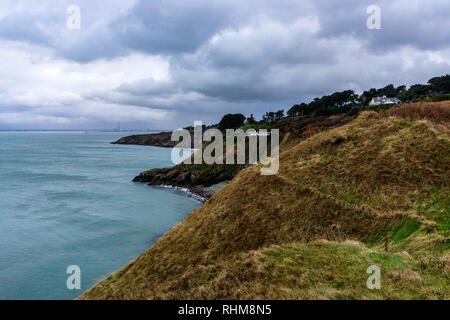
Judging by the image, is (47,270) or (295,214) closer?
(295,214)

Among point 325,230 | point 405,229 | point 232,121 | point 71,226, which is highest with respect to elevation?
point 232,121

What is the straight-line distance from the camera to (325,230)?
12523mm

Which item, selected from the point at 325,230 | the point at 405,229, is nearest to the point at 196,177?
the point at 325,230

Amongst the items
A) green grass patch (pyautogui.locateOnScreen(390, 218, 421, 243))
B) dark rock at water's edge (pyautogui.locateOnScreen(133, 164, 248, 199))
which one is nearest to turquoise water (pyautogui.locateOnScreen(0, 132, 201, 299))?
dark rock at water's edge (pyautogui.locateOnScreen(133, 164, 248, 199))

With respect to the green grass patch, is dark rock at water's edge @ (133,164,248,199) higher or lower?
lower

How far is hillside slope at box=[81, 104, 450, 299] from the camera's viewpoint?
8.21 m

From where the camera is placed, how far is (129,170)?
6938 cm

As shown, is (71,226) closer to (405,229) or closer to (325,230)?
(325,230)

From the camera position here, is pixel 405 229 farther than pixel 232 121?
No

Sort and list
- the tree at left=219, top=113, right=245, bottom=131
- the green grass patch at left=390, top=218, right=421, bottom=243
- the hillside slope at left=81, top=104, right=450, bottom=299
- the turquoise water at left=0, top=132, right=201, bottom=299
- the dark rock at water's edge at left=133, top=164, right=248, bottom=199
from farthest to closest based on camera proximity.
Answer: the tree at left=219, top=113, right=245, bottom=131 → the dark rock at water's edge at left=133, top=164, right=248, bottom=199 → the turquoise water at left=0, top=132, right=201, bottom=299 → the green grass patch at left=390, top=218, right=421, bottom=243 → the hillside slope at left=81, top=104, right=450, bottom=299

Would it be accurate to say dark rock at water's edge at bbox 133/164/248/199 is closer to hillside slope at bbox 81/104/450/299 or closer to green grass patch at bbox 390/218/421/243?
hillside slope at bbox 81/104/450/299

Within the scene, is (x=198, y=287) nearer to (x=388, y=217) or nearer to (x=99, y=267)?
(x=388, y=217)
